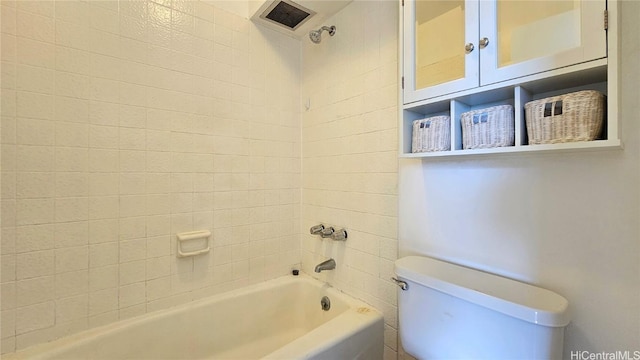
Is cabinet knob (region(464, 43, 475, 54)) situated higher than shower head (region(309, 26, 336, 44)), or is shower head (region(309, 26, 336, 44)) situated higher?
shower head (region(309, 26, 336, 44))

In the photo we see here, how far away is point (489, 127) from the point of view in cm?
93

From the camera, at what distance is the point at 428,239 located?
1.24 meters

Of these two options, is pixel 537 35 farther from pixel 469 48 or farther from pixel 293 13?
pixel 293 13

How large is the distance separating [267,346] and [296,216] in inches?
32.0

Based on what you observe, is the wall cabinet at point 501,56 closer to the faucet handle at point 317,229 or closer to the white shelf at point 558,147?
the white shelf at point 558,147

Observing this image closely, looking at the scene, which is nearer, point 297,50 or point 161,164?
point 161,164

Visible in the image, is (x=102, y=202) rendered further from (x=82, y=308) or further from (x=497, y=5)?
(x=497, y=5)

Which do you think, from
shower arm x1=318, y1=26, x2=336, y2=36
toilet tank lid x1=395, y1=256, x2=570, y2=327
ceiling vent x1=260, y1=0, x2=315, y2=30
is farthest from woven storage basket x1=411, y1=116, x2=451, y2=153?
ceiling vent x1=260, y1=0, x2=315, y2=30

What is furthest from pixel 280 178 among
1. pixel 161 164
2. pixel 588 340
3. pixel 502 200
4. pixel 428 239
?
pixel 588 340

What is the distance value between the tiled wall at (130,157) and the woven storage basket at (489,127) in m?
1.19

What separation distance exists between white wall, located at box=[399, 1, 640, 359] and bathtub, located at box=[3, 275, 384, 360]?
0.60 meters

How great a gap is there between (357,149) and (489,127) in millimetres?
722

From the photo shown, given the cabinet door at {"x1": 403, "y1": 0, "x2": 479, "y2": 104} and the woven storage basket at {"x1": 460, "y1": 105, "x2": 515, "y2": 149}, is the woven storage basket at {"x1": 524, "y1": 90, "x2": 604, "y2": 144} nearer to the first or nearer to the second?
the woven storage basket at {"x1": 460, "y1": 105, "x2": 515, "y2": 149}

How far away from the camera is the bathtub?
117 cm
